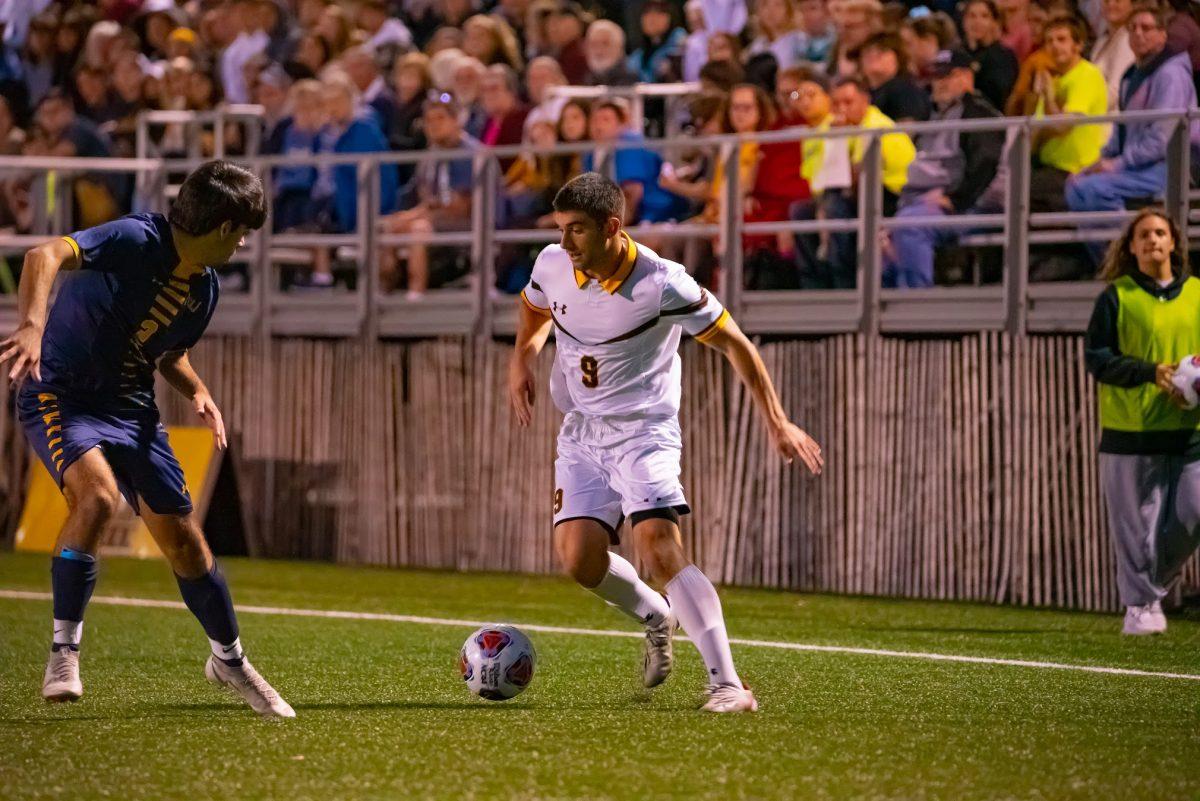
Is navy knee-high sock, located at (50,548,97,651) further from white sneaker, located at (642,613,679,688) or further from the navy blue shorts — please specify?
white sneaker, located at (642,613,679,688)

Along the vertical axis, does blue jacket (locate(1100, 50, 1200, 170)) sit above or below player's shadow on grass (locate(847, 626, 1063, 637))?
above

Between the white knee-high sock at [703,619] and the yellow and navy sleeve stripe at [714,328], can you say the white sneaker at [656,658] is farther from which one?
the yellow and navy sleeve stripe at [714,328]

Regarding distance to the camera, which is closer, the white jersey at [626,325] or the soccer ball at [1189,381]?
the white jersey at [626,325]

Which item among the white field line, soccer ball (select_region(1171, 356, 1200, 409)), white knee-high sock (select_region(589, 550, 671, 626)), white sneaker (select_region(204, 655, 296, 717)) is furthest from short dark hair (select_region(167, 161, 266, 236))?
soccer ball (select_region(1171, 356, 1200, 409))

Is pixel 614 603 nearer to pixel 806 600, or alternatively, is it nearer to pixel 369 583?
pixel 806 600

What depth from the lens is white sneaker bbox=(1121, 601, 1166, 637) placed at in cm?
1151

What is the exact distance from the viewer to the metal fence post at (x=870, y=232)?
13836mm

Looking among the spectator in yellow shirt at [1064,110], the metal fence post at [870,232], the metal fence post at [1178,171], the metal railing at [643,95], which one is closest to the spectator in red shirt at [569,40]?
the metal railing at [643,95]

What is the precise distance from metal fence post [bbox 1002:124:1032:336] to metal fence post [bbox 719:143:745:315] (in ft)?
7.03

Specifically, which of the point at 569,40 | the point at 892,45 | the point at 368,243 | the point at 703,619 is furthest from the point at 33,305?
the point at 569,40

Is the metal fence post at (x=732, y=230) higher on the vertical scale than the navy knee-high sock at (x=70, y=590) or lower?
higher

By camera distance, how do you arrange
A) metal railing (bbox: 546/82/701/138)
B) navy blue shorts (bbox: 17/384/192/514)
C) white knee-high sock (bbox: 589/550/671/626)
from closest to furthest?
1. navy blue shorts (bbox: 17/384/192/514)
2. white knee-high sock (bbox: 589/550/671/626)
3. metal railing (bbox: 546/82/701/138)

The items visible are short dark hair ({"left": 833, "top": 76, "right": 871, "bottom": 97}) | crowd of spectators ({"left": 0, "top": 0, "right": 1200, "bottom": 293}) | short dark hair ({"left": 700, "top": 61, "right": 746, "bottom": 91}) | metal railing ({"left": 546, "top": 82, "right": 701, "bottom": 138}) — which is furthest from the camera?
metal railing ({"left": 546, "top": 82, "right": 701, "bottom": 138})

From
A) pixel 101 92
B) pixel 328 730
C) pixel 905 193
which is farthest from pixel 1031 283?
pixel 101 92
